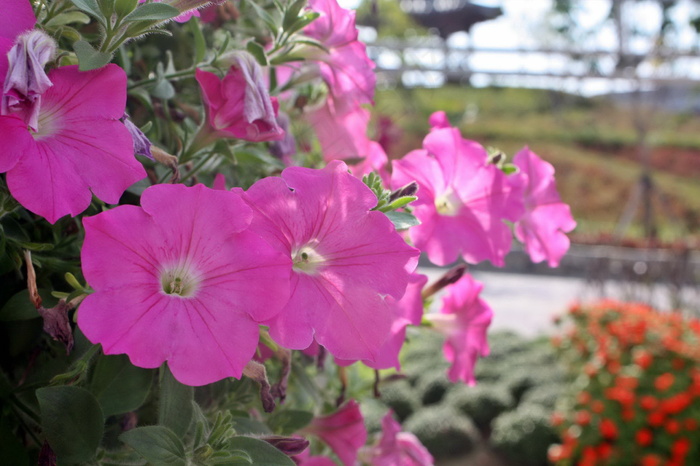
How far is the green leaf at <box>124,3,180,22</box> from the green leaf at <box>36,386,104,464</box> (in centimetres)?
19

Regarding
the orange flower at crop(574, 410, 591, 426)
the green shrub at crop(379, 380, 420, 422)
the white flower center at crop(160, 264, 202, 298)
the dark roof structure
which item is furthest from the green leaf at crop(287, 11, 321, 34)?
the dark roof structure

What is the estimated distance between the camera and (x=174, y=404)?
1.23ft

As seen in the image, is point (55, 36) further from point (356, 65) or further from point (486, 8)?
point (486, 8)

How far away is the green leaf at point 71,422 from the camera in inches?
14.1

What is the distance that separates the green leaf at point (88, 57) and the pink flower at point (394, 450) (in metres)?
0.42

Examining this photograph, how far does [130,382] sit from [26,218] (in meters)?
0.11

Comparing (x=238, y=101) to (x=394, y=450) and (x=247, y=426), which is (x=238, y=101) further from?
(x=394, y=450)

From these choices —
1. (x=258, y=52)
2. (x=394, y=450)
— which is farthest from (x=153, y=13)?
(x=394, y=450)

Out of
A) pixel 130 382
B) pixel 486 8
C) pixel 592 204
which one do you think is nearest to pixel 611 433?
pixel 130 382

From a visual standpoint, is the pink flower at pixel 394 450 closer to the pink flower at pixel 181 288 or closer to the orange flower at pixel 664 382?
the pink flower at pixel 181 288

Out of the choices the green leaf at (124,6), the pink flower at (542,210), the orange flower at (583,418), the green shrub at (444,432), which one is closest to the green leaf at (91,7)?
the green leaf at (124,6)

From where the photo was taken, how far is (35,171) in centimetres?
32

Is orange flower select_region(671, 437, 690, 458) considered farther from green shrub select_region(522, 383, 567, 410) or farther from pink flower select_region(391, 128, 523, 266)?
pink flower select_region(391, 128, 523, 266)

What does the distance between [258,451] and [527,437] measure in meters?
3.14
